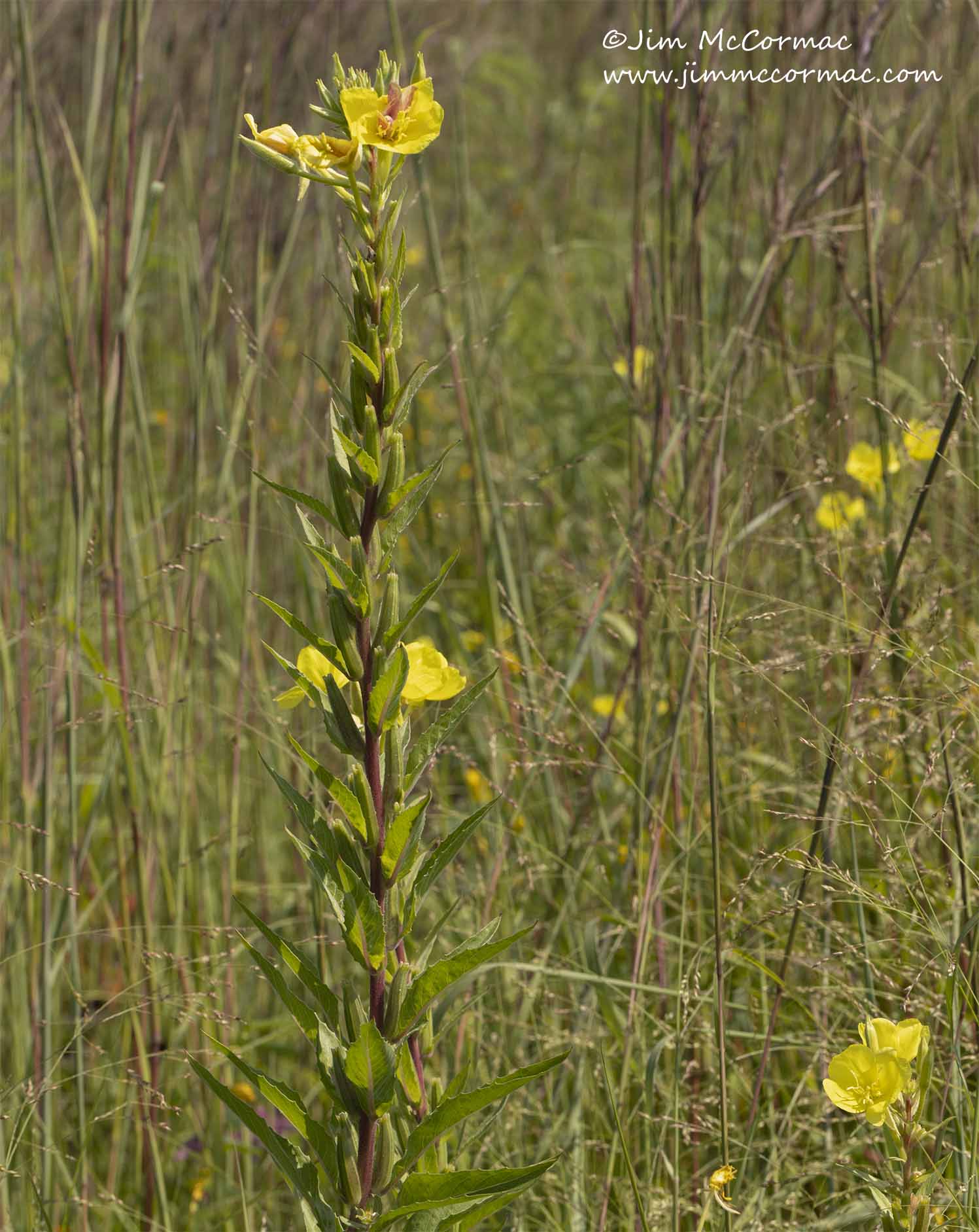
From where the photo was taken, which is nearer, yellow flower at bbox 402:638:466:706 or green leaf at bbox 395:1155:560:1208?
green leaf at bbox 395:1155:560:1208

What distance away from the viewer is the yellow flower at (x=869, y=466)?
1.71 m

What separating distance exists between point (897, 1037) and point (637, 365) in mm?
1427

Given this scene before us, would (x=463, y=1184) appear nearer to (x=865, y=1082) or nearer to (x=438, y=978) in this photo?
(x=438, y=978)

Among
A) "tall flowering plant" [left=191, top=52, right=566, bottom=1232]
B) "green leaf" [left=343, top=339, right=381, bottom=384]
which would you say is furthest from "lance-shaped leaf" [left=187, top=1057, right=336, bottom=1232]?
"green leaf" [left=343, top=339, right=381, bottom=384]

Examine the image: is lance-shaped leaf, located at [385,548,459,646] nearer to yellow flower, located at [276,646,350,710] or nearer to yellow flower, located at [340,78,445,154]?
yellow flower, located at [276,646,350,710]

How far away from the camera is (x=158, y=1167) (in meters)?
1.23

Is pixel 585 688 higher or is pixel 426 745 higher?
pixel 426 745

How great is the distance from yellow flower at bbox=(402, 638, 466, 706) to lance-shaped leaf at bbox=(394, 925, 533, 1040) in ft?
0.66

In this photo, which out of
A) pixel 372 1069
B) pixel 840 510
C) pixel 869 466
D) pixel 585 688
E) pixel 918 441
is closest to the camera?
pixel 372 1069

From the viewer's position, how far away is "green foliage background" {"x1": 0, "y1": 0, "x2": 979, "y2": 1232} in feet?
3.96

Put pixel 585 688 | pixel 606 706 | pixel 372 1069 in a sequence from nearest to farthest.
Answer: pixel 372 1069 < pixel 606 706 < pixel 585 688

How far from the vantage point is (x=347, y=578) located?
2.55 ft

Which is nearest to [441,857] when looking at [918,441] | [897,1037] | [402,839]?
[402,839]

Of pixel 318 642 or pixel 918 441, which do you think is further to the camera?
pixel 918 441
